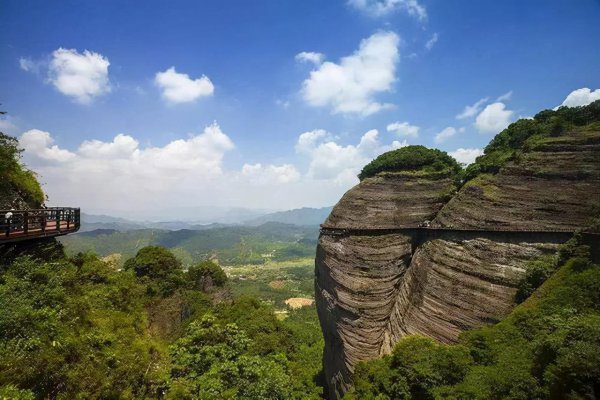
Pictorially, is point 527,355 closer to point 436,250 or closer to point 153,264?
point 436,250

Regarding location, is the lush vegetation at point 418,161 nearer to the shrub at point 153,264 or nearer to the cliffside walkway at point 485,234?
the cliffside walkway at point 485,234

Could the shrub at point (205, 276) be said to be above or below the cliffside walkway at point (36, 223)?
below

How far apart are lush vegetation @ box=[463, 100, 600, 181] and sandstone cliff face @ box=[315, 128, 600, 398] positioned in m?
0.91

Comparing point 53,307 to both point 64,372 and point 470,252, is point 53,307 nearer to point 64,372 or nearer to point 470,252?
point 64,372

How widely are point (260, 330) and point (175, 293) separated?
9936mm

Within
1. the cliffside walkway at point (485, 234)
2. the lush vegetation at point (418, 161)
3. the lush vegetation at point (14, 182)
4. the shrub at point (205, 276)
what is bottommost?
the shrub at point (205, 276)

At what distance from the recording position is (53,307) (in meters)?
12.7

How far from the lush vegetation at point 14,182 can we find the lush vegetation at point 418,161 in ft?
81.4

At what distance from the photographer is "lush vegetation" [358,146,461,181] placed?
86.5ft

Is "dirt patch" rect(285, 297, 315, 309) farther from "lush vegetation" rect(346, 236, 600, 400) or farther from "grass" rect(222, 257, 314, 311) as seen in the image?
"lush vegetation" rect(346, 236, 600, 400)

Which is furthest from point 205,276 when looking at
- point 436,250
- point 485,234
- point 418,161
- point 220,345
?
point 485,234

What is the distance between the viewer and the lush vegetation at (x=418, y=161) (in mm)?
26375

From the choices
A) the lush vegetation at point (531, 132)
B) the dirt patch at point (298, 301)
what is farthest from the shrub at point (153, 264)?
the dirt patch at point (298, 301)

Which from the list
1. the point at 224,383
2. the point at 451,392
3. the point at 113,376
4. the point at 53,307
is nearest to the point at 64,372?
the point at 113,376
